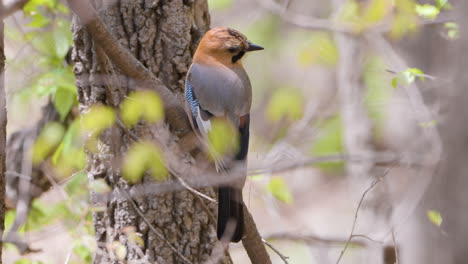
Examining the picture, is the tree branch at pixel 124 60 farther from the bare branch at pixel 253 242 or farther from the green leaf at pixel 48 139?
the green leaf at pixel 48 139

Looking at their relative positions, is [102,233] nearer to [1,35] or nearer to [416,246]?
[1,35]

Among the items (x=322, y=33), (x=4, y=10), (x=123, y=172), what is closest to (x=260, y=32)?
(x=322, y=33)

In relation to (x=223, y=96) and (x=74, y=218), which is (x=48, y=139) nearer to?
(x=74, y=218)

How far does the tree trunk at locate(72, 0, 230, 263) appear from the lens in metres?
4.07

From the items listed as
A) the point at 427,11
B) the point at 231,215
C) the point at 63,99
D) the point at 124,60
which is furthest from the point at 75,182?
the point at 427,11

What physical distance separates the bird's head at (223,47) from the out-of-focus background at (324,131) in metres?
0.74

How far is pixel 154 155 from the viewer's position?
3.50 meters

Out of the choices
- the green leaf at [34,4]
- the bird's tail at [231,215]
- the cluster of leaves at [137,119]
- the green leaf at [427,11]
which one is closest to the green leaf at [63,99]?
the green leaf at [34,4]

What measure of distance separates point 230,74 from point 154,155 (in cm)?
122

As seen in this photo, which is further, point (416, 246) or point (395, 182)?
point (395, 182)

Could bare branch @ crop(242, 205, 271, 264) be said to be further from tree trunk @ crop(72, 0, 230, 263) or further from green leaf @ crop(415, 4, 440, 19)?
green leaf @ crop(415, 4, 440, 19)

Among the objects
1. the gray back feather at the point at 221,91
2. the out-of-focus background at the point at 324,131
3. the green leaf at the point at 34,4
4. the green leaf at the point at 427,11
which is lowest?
the out-of-focus background at the point at 324,131

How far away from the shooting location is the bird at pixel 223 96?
3.73m

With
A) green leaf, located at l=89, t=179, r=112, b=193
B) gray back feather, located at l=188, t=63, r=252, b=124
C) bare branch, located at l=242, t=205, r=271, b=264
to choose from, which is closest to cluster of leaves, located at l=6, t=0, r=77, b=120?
green leaf, located at l=89, t=179, r=112, b=193
